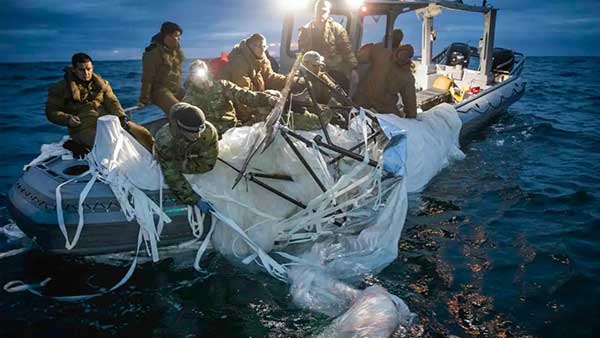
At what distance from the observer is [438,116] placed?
28.1 ft

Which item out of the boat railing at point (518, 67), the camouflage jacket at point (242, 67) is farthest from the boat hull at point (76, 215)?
the boat railing at point (518, 67)

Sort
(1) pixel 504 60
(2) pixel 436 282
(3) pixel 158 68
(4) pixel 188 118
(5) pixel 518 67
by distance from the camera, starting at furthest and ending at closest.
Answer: (1) pixel 504 60 < (5) pixel 518 67 < (3) pixel 158 68 < (2) pixel 436 282 < (4) pixel 188 118

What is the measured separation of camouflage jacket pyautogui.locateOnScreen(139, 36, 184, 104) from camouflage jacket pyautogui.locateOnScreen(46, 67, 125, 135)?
2.71ft

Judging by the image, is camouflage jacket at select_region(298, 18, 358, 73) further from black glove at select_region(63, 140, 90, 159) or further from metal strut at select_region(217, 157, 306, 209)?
black glove at select_region(63, 140, 90, 159)

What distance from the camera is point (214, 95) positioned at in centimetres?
527

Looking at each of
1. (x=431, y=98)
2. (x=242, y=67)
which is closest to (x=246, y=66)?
(x=242, y=67)

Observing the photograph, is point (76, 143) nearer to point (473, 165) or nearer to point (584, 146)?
point (473, 165)

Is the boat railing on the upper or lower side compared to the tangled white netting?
upper

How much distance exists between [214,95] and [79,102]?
172cm

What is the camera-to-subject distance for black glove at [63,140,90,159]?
213 inches

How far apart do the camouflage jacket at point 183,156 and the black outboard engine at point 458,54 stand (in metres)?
12.9

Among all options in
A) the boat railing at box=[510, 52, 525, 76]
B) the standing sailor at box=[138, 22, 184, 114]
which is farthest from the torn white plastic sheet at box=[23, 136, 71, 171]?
the boat railing at box=[510, 52, 525, 76]

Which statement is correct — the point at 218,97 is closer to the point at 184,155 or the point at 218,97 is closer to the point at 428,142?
the point at 184,155

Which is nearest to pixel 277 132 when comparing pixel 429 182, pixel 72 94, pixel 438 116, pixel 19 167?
pixel 72 94
